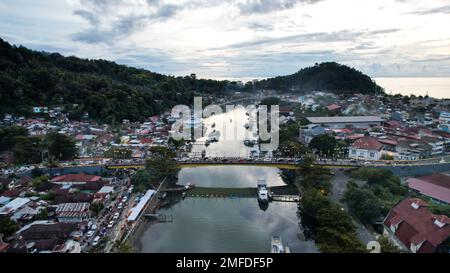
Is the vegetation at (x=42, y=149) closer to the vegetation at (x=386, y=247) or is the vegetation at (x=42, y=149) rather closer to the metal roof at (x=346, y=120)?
the vegetation at (x=386, y=247)

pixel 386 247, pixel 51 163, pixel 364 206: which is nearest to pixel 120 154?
pixel 51 163

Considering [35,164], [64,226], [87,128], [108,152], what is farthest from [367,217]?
[87,128]

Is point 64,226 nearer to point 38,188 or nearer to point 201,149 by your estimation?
point 38,188

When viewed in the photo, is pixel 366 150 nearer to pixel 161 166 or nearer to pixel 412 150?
pixel 412 150

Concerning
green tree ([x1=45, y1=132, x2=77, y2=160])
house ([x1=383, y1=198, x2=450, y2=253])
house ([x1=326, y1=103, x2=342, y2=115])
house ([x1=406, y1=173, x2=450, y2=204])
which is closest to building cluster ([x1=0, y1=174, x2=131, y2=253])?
green tree ([x1=45, y1=132, x2=77, y2=160])

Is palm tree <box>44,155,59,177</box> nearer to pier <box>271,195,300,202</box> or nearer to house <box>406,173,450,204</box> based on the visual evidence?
pier <box>271,195,300,202</box>
